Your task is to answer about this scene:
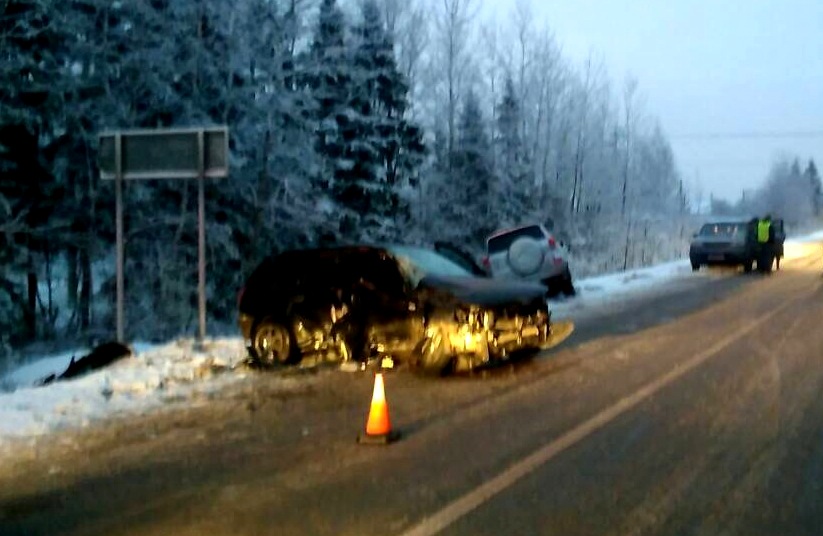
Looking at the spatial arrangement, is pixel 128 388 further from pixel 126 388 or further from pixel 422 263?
pixel 422 263

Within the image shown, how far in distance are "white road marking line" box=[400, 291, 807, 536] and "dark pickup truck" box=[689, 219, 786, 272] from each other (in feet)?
67.2

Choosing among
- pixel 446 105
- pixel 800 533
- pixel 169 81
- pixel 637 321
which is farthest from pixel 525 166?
pixel 800 533

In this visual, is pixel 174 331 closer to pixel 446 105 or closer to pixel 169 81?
pixel 169 81

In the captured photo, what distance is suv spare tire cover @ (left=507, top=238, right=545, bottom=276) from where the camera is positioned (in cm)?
2059

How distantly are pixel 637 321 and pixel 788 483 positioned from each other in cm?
1065

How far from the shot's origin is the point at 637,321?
16797 millimetres

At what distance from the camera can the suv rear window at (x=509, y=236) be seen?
21781mm

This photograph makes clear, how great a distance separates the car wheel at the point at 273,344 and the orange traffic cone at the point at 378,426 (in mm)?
4539

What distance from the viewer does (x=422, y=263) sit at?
12.2 metres

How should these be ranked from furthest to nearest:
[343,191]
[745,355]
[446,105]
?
[446,105] → [343,191] → [745,355]

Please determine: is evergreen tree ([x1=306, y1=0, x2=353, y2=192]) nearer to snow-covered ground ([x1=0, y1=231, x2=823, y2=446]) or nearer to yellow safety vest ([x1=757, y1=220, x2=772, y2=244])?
yellow safety vest ([x1=757, y1=220, x2=772, y2=244])

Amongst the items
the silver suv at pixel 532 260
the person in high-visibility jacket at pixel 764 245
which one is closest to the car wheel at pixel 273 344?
the silver suv at pixel 532 260

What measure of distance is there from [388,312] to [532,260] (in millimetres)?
9771

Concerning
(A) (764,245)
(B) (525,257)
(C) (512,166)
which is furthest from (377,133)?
(C) (512,166)
